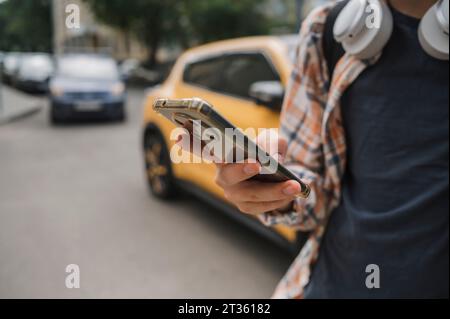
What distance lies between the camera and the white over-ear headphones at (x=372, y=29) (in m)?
0.89

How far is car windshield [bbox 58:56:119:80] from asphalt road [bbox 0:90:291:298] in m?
4.35

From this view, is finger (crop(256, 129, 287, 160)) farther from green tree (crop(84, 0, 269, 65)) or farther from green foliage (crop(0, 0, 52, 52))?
green tree (crop(84, 0, 269, 65))

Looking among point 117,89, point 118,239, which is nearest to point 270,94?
point 118,239

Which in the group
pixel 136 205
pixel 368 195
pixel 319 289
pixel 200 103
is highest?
pixel 200 103

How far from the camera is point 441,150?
0.94 metres

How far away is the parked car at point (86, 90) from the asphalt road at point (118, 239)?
3.53m

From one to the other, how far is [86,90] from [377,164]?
951cm

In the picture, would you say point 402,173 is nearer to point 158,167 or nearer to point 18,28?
point 18,28

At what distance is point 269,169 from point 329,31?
1.75ft

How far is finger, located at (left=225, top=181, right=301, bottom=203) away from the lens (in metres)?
0.76

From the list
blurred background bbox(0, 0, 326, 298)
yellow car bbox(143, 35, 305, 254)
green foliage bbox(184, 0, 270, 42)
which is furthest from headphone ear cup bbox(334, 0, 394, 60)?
green foliage bbox(184, 0, 270, 42)

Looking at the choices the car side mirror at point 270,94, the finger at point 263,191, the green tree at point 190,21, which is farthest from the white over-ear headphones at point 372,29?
the green tree at point 190,21

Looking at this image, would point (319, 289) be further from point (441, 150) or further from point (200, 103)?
point (200, 103)
